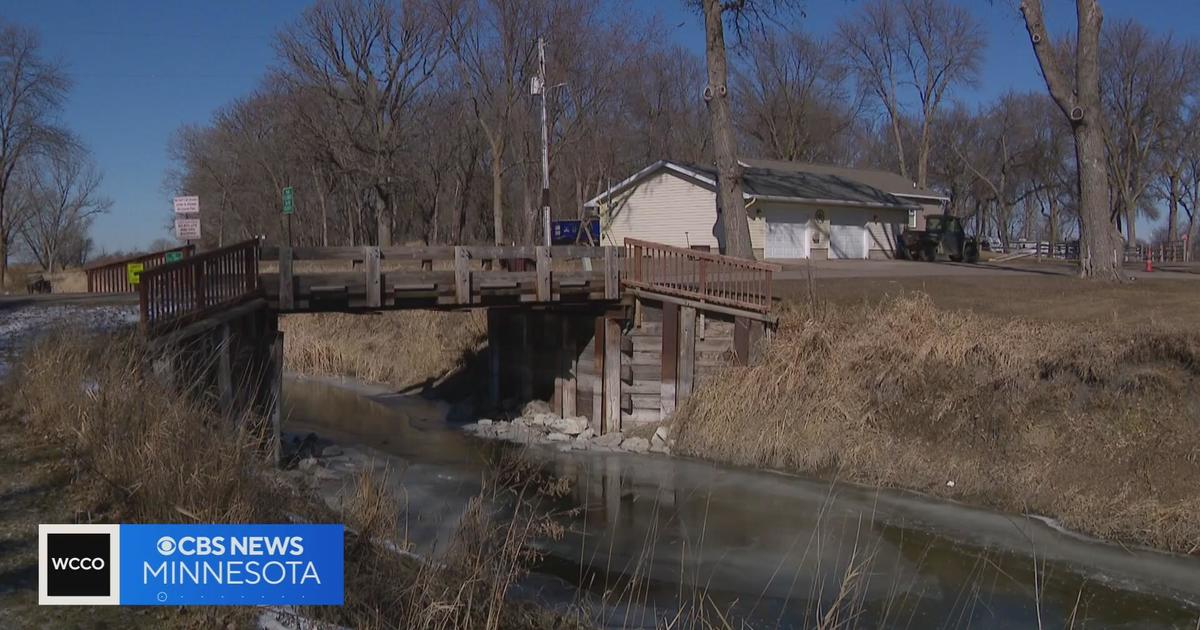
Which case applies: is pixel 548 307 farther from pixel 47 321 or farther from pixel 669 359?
pixel 47 321

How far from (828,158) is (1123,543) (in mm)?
57598

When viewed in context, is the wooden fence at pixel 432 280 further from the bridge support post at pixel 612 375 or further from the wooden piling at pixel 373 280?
the bridge support post at pixel 612 375

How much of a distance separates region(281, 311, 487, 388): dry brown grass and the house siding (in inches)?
460

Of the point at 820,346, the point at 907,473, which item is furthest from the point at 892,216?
the point at 907,473

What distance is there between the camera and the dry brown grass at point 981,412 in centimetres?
1239

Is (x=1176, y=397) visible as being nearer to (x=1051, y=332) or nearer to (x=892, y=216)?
(x=1051, y=332)

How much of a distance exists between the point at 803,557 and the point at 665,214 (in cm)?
2810

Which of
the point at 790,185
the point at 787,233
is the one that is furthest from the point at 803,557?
the point at 790,185

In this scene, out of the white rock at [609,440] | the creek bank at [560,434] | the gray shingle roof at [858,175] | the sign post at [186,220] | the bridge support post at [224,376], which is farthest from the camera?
the gray shingle roof at [858,175]

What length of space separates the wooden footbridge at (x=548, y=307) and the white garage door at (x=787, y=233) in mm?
15815

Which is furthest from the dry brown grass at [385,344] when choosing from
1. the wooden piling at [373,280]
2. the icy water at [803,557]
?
the icy water at [803,557]

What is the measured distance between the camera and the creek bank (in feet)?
59.8

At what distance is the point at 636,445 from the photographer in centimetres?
1816

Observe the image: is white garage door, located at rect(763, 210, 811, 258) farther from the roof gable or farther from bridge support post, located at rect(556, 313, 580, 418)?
bridge support post, located at rect(556, 313, 580, 418)
